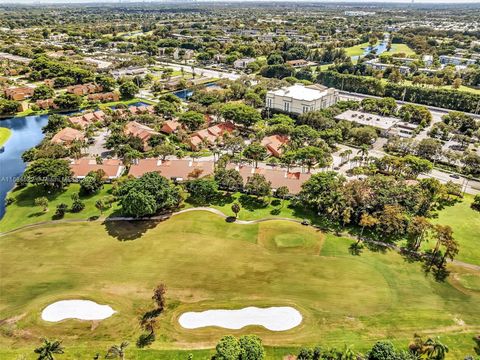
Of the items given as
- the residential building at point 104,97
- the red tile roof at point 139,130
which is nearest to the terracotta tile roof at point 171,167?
the red tile roof at point 139,130

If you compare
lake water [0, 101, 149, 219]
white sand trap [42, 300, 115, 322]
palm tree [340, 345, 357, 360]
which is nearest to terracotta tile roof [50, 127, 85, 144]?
lake water [0, 101, 149, 219]

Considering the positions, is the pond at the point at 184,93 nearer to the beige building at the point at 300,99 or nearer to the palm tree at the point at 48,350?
the beige building at the point at 300,99

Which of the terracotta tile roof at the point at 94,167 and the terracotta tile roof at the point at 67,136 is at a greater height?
the terracotta tile roof at the point at 67,136

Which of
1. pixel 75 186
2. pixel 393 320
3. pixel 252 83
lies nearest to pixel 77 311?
pixel 75 186

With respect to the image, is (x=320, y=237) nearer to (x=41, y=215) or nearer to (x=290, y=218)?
(x=290, y=218)

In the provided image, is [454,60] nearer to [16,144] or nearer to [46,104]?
[46,104]
